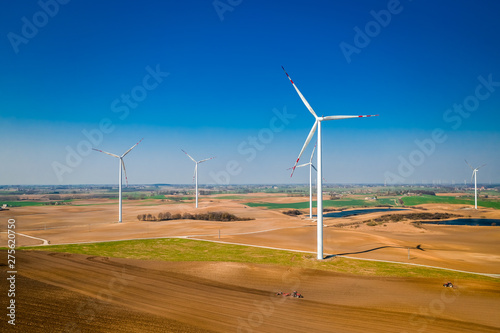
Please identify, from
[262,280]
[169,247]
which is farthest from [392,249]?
[169,247]

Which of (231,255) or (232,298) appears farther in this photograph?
(231,255)

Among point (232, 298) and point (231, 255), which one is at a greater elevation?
point (232, 298)

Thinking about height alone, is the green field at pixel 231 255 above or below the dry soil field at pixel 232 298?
below

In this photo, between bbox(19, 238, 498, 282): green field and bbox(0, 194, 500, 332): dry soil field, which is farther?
bbox(19, 238, 498, 282): green field

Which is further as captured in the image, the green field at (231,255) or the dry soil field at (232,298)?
the green field at (231,255)

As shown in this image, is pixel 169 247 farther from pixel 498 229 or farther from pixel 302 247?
pixel 498 229

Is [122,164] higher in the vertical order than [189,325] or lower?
higher

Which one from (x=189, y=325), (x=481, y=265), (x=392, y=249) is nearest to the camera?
(x=189, y=325)

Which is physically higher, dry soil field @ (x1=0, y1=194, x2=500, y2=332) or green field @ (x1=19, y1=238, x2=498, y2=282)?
dry soil field @ (x1=0, y1=194, x2=500, y2=332)
